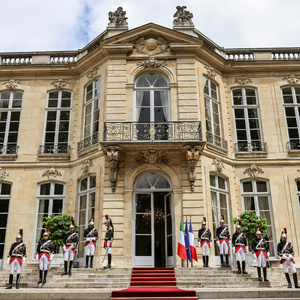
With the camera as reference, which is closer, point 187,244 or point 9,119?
point 187,244

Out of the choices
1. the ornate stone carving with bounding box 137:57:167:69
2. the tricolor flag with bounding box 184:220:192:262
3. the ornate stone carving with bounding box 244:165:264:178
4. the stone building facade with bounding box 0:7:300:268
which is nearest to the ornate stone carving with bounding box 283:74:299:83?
the stone building facade with bounding box 0:7:300:268

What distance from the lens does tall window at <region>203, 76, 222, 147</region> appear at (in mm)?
13930

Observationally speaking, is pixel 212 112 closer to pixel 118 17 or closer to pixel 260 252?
pixel 118 17

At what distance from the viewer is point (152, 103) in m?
13.7

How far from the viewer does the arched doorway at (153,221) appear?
12203mm

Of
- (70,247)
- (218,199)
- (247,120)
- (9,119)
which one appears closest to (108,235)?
(70,247)

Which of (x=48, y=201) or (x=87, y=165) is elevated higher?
(x=87, y=165)

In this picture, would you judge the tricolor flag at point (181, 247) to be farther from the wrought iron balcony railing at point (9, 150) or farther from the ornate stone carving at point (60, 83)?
the ornate stone carving at point (60, 83)

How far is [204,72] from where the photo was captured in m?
14.5

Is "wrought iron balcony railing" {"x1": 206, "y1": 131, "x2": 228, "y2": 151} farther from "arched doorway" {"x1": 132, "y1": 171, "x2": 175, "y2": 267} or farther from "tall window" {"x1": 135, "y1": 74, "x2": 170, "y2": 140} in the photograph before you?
"arched doorway" {"x1": 132, "y1": 171, "x2": 175, "y2": 267}

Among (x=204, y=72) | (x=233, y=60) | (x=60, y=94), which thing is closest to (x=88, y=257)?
(x=60, y=94)

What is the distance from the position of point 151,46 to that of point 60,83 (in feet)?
13.7

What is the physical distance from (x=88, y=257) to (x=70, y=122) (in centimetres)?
581

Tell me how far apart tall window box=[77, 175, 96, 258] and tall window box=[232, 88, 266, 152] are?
5813 mm
